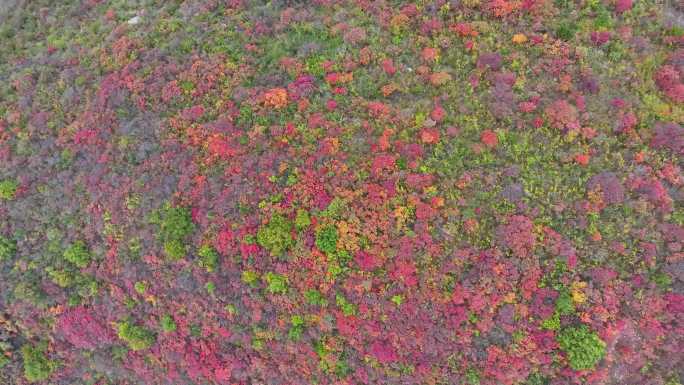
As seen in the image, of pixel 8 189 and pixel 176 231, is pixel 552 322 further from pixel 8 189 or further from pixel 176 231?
pixel 8 189

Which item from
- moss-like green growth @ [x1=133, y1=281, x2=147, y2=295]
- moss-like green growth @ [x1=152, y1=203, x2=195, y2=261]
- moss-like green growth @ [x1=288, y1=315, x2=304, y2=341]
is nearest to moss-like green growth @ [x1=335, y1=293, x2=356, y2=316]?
moss-like green growth @ [x1=288, y1=315, x2=304, y2=341]

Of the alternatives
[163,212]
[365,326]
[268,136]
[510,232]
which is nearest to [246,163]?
[268,136]

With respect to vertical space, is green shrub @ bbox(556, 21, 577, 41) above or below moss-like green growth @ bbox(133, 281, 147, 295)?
above

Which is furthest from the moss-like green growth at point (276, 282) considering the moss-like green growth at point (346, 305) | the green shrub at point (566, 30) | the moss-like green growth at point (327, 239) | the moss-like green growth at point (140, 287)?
the green shrub at point (566, 30)

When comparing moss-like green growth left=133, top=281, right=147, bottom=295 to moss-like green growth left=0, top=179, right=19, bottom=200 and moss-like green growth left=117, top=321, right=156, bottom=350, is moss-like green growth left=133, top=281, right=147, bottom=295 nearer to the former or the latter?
moss-like green growth left=117, top=321, right=156, bottom=350

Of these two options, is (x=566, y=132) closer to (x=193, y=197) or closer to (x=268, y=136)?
(x=268, y=136)

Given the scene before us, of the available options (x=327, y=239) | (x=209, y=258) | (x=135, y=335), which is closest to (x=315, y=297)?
(x=327, y=239)
